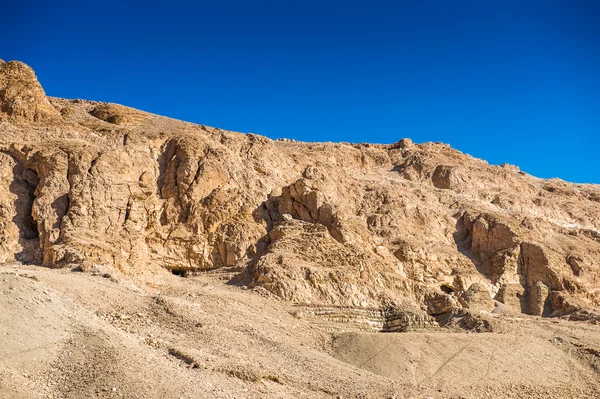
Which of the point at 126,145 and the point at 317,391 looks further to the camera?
the point at 126,145

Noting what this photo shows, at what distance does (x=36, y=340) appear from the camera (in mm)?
12852

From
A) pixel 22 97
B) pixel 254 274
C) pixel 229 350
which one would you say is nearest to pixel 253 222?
pixel 254 274

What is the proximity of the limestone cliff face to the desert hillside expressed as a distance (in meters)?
0.10

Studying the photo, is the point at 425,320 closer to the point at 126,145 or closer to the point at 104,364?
the point at 104,364

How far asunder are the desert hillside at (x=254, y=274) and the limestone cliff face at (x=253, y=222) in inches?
3.9

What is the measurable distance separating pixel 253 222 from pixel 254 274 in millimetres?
4942

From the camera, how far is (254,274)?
24250mm

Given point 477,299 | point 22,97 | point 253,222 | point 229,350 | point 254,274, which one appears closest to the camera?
point 229,350

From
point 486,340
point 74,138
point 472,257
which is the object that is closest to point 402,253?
point 472,257

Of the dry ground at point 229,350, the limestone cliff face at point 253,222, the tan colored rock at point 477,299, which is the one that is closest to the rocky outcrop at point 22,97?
the limestone cliff face at point 253,222

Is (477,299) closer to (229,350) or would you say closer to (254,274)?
(254,274)

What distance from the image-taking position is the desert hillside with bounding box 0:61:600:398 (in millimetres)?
13906

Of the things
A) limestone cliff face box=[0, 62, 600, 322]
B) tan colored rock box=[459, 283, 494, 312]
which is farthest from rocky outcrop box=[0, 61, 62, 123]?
tan colored rock box=[459, 283, 494, 312]

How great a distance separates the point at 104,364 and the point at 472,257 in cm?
2505
